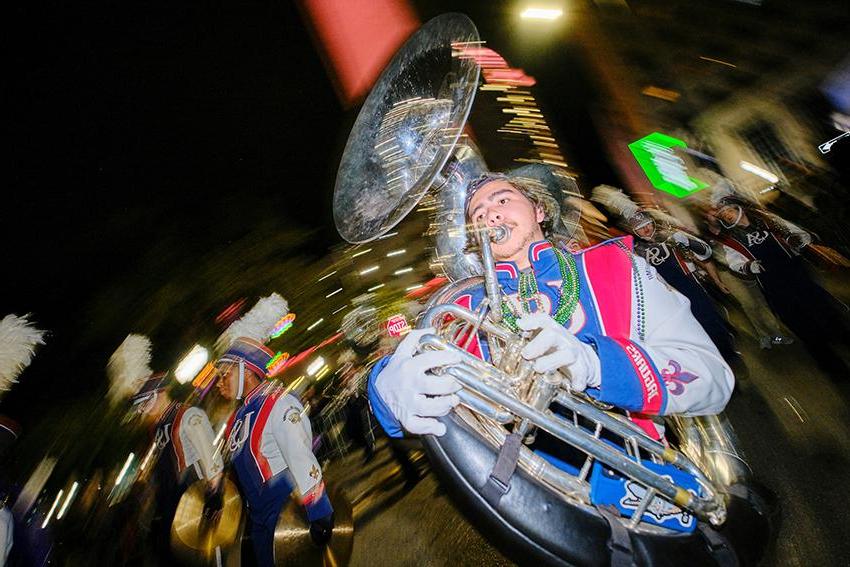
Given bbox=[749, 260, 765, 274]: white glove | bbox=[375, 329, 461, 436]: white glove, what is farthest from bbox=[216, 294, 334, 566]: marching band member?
bbox=[749, 260, 765, 274]: white glove

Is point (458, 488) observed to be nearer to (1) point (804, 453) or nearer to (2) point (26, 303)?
Answer: (1) point (804, 453)

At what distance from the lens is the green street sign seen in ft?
41.9

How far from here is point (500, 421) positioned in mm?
1345

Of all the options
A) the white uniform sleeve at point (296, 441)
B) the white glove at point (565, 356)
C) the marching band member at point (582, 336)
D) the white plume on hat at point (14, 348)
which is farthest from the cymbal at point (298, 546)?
the white glove at point (565, 356)

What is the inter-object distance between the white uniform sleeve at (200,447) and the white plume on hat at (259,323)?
115cm

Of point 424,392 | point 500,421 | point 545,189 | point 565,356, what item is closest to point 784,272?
point 545,189

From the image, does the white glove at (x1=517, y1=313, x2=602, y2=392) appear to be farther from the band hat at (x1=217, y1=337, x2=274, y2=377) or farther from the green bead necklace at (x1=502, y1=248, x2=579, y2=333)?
the band hat at (x1=217, y1=337, x2=274, y2=377)

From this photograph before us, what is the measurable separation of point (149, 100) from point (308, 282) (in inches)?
527

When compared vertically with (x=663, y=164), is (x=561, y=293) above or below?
above

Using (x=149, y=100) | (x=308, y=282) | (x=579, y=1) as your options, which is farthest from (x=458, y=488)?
(x=308, y=282)

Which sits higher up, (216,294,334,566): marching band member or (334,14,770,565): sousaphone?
(334,14,770,565): sousaphone

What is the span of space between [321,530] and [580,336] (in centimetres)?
362

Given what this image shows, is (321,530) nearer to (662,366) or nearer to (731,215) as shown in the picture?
(662,366)

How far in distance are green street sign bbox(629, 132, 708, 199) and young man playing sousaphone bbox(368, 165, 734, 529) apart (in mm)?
14400
